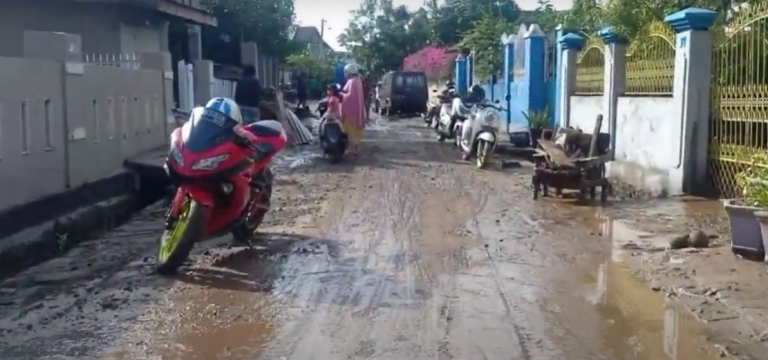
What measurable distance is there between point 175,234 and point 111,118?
557 centimetres

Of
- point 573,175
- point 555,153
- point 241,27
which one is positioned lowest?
point 573,175

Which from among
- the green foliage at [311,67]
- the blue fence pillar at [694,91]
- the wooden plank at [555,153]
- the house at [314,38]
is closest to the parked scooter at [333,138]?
the wooden plank at [555,153]

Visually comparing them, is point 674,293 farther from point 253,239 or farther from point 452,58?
point 452,58

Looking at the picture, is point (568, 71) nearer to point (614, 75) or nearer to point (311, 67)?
point (614, 75)

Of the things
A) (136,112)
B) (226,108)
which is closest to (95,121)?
(136,112)

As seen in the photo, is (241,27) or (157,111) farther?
(241,27)

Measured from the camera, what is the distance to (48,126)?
388 inches

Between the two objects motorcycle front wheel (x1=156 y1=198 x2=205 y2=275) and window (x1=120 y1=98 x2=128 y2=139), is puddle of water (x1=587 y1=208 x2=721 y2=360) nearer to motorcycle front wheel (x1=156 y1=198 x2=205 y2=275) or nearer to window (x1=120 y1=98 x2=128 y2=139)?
motorcycle front wheel (x1=156 y1=198 x2=205 y2=275)

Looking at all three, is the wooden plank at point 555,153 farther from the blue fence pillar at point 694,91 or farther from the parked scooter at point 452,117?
the parked scooter at point 452,117

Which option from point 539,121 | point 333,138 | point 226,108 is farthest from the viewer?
point 539,121

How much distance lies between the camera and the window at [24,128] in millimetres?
9078

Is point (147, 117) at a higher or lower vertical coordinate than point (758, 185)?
higher

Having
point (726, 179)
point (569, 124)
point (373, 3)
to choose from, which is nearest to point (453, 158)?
point (569, 124)

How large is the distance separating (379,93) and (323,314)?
117ft
